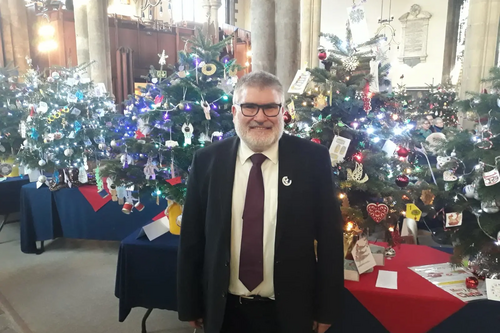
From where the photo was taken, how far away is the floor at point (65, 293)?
121 inches

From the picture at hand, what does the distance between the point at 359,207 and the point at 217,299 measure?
126 cm

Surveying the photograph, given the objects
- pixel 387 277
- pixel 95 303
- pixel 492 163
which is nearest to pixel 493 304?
pixel 387 277

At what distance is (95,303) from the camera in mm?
3402

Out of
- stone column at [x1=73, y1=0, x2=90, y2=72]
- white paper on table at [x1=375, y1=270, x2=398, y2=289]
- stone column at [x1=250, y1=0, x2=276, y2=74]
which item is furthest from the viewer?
stone column at [x1=73, y1=0, x2=90, y2=72]

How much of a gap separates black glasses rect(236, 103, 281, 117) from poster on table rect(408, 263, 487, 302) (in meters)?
1.50

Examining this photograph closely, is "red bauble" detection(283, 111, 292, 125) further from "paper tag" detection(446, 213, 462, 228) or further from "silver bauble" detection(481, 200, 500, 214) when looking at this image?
"silver bauble" detection(481, 200, 500, 214)

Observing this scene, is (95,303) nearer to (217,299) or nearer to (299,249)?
(217,299)

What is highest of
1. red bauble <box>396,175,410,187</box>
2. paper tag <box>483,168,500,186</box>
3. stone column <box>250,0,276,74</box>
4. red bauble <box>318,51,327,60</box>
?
stone column <box>250,0,276,74</box>

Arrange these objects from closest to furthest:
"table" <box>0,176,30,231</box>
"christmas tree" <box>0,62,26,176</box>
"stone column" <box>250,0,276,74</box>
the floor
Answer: the floor → "stone column" <box>250,0,276,74</box> → "table" <box>0,176,30,231</box> → "christmas tree" <box>0,62,26,176</box>

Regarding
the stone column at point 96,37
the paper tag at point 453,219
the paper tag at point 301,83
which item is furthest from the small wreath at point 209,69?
the stone column at point 96,37

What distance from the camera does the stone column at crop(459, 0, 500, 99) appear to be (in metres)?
6.61

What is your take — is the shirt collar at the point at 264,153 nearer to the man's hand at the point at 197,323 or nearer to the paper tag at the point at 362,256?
the man's hand at the point at 197,323

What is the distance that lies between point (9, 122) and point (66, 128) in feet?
5.16

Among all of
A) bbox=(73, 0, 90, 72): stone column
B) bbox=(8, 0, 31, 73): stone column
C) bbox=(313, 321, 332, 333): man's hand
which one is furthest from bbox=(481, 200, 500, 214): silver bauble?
bbox=(8, 0, 31, 73): stone column
